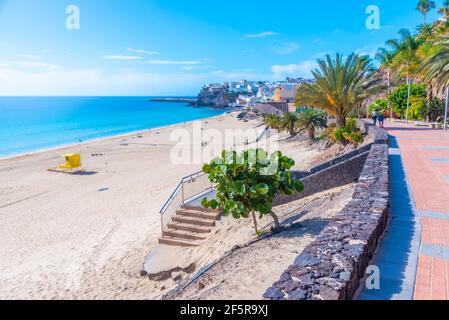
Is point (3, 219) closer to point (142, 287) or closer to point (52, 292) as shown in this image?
point (52, 292)

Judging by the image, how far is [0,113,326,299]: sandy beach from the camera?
835 cm

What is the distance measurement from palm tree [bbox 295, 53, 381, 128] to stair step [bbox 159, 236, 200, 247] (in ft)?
36.5

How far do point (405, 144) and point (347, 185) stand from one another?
5.87 meters

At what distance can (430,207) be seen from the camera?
6293mm

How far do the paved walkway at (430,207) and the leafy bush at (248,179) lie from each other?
2407mm

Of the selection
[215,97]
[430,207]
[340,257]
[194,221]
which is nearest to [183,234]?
[194,221]

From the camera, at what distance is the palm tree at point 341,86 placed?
16.6 m

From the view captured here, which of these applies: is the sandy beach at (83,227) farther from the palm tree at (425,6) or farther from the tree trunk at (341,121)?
the palm tree at (425,6)

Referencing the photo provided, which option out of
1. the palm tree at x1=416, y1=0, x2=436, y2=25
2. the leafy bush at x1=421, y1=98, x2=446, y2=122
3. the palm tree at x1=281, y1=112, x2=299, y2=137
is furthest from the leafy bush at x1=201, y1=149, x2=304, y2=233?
the palm tree at x1=416, y1=0, x2=436, y2=25

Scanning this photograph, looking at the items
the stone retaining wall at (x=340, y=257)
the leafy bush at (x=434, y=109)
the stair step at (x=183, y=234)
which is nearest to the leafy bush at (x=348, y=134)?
the stair step at (x=183, y=234)

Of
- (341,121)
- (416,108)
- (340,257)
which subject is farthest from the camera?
(416,108)

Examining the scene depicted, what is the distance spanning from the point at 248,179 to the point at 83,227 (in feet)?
28.9

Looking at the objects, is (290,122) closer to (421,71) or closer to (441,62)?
(421,71)
